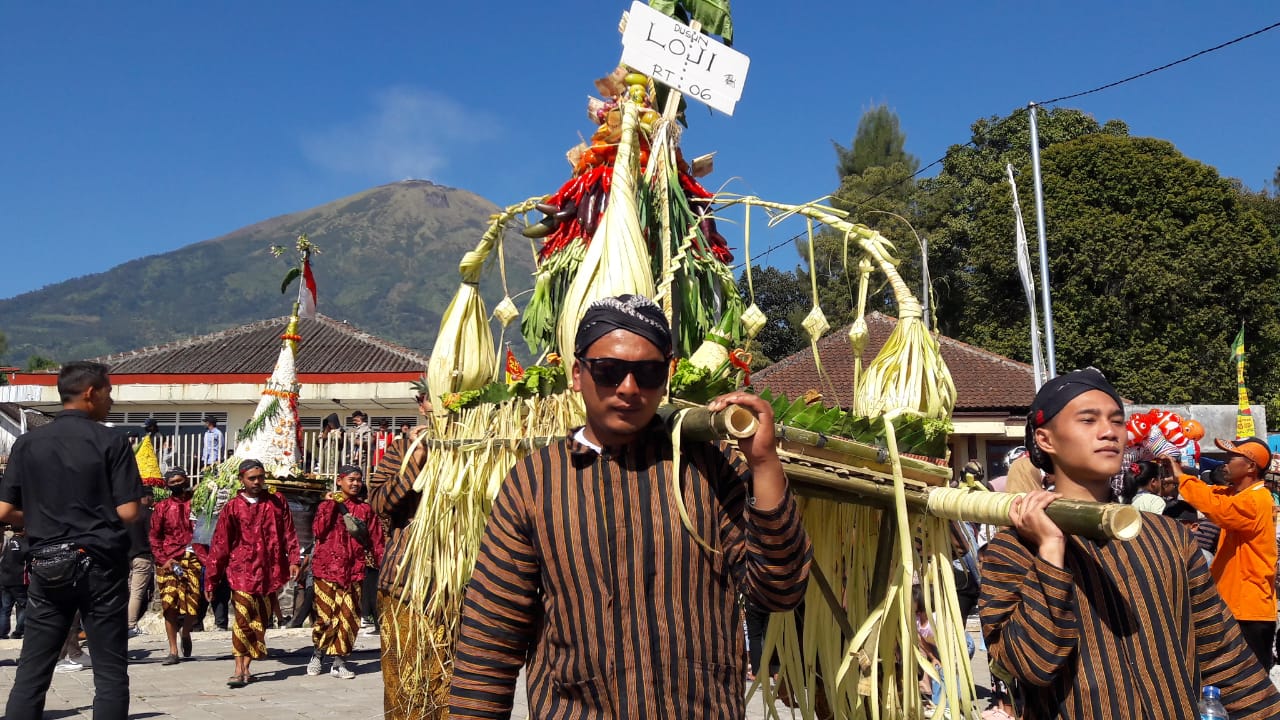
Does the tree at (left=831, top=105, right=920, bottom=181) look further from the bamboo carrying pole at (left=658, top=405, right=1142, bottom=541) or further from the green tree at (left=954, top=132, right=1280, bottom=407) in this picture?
the bamboo carrying pole at (left=658, top=405, right=1142, bottom=541)

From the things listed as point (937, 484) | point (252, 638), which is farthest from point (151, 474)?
point (937, 484)

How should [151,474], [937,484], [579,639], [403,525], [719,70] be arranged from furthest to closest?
1. [151,474]
2. [403,525]
3. [719,70]
4. [937,484]
5. [579,639]

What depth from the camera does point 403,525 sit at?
510 cm

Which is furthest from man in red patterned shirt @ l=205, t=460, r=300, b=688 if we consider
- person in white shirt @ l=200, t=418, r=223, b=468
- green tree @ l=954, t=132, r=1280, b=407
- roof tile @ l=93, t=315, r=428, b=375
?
green tree @ l=954, t=132, r=1280, b=407

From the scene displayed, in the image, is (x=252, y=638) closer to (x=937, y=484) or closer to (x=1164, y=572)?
(x=937, y=484)

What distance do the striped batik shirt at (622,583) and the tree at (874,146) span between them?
139 ft

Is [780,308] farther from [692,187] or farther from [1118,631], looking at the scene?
[1118,631]

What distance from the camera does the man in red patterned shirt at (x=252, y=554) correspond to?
8281mm

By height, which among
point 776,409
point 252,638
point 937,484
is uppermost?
point 776,409

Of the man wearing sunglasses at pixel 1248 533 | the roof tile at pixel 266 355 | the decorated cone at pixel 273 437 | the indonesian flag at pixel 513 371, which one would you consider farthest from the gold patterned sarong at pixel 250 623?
the roof tile at pixel 266 355

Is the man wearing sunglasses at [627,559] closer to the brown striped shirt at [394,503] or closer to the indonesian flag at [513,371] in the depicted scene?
the indonesian flag at [513,371]

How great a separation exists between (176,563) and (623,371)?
Result: 28.0ft

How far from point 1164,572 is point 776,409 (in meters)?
1.13

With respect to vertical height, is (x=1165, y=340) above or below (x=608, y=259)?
above
